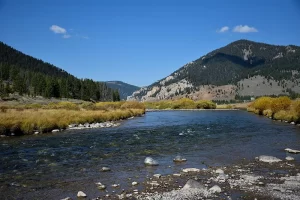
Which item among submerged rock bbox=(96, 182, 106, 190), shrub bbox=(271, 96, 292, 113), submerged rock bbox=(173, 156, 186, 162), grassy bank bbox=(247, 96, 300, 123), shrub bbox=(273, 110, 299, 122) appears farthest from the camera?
shrub bbox=(271, 96, 292, 113)

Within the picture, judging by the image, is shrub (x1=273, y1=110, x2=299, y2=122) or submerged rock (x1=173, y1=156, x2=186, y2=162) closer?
submerged rock (x1=173, y1=156, x2=186, y2=162)

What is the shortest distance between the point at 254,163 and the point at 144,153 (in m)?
8.00

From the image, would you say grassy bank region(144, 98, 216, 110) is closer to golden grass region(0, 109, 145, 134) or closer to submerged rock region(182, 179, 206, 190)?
golden grass region(0, 109, 145, 134)

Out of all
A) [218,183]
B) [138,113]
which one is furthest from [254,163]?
[138,113]

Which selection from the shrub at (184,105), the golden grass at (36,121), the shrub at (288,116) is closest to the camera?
the golden grass at (36,121)

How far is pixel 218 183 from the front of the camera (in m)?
13.6

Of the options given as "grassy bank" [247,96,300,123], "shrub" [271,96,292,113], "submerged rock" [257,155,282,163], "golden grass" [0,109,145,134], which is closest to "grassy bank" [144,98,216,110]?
"grassy bank" [247,96,300,123]

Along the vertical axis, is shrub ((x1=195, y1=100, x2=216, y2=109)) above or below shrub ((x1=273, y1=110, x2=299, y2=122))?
above

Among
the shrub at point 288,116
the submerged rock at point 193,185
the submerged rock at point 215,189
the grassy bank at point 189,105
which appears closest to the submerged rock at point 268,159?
the submerged rock at point 215,189

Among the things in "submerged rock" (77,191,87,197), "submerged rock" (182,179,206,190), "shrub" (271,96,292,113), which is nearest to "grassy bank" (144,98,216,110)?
"shrub" (271,96,292,113)

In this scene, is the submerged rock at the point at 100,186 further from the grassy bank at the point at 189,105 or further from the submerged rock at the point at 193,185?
the grassy bank at the point at 189,105

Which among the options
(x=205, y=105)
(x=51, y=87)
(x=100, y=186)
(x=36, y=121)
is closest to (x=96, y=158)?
(x=100, y=186)

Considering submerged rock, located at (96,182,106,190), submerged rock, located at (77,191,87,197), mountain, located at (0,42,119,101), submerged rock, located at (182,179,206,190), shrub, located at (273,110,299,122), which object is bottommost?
submerged rock, located at (96,182,106,190)

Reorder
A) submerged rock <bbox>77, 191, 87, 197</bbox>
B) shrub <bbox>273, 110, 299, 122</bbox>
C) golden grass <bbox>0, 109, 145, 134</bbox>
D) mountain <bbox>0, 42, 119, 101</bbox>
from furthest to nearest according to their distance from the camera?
mountain <bbox>0, 42, 119, 101</bbox> < shrub <bbox>273, 110, 299, 122</bbox> < golden grass <bbox>0, 109, 145, 134</bbox> < submerged rock <bbox>77, 191, 87, 197</bbox>
